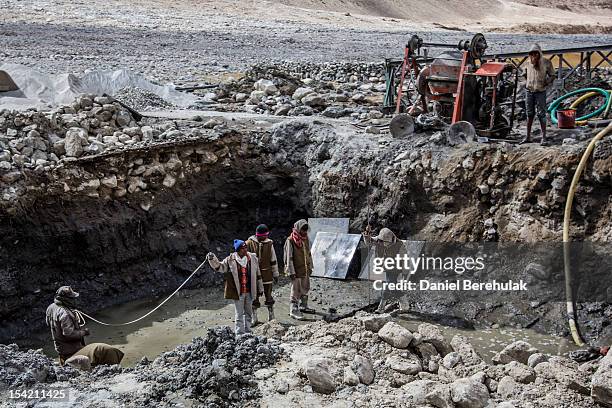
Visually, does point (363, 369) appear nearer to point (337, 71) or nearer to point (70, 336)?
point (70, 336)

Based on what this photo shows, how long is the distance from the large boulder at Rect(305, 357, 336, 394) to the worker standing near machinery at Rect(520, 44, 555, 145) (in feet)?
18.5

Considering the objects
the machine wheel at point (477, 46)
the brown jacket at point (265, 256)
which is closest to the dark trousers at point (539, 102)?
the machine wheel at point (477, 46)

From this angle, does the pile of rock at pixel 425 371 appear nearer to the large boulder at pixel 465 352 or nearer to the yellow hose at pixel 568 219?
the large boulder at pixel 465 352

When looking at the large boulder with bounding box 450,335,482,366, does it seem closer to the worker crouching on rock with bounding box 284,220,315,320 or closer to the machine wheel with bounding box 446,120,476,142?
the worker crouching on rock with bounding box 284,220,315,320

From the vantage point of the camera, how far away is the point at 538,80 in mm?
10312

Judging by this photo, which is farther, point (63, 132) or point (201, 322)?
point (63, 132)

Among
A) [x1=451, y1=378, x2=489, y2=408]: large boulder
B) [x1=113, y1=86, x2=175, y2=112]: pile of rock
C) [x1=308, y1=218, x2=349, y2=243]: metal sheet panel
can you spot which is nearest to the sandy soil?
[x1=113, y1=86, x2=175, y2=112]: pile of rock

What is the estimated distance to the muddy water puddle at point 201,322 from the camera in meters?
9.38

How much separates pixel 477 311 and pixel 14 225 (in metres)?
6.93

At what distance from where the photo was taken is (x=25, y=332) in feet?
33.6

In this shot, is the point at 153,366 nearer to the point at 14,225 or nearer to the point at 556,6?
the point at 14,225

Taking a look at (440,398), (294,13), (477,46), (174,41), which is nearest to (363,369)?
(440,398)

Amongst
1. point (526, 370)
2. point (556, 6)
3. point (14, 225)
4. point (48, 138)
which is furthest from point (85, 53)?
point (556, 6)

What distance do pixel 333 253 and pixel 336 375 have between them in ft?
15.4
